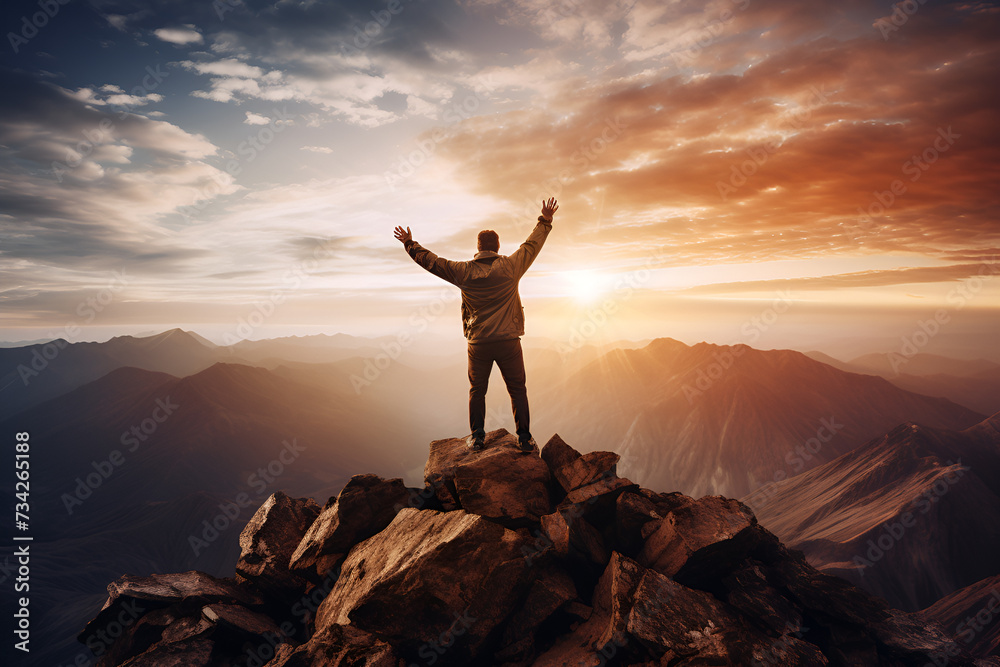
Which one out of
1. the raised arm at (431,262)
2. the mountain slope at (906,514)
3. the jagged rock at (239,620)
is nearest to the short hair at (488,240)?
the raised arm at (431,262)

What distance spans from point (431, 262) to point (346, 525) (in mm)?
6751

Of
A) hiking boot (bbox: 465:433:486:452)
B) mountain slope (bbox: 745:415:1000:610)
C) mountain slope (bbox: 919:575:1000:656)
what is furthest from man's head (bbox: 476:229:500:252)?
mountain slope (bbox: 745:415:1000:610)

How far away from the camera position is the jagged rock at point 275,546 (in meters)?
10.2

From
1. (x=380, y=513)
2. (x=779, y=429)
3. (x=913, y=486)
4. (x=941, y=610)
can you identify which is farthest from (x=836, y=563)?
(x=380, y=513)

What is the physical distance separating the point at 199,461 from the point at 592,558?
184m

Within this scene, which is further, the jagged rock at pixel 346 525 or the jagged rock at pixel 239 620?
the jagged rock at pixel 346 525

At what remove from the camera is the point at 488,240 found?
32.7 feet

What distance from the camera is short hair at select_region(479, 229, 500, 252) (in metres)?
9.95

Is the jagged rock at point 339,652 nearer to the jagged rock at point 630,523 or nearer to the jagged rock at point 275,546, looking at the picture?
the jagged rock at point 275,546

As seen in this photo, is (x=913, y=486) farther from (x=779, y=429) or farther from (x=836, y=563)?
(x=779, y=429)

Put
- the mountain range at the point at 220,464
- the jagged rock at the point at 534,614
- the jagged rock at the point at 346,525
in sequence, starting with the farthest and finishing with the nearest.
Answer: the mountain range at the point at 220,464 < the jagged rock at the point at 346,525 < the jagged rock at the point at 534,614

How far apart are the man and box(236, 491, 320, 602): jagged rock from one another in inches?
247

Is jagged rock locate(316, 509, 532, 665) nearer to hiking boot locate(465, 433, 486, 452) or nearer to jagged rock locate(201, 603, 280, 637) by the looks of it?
jagged rock locate(201, 603, 280, 637)

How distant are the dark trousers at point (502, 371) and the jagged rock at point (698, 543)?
379 cm
